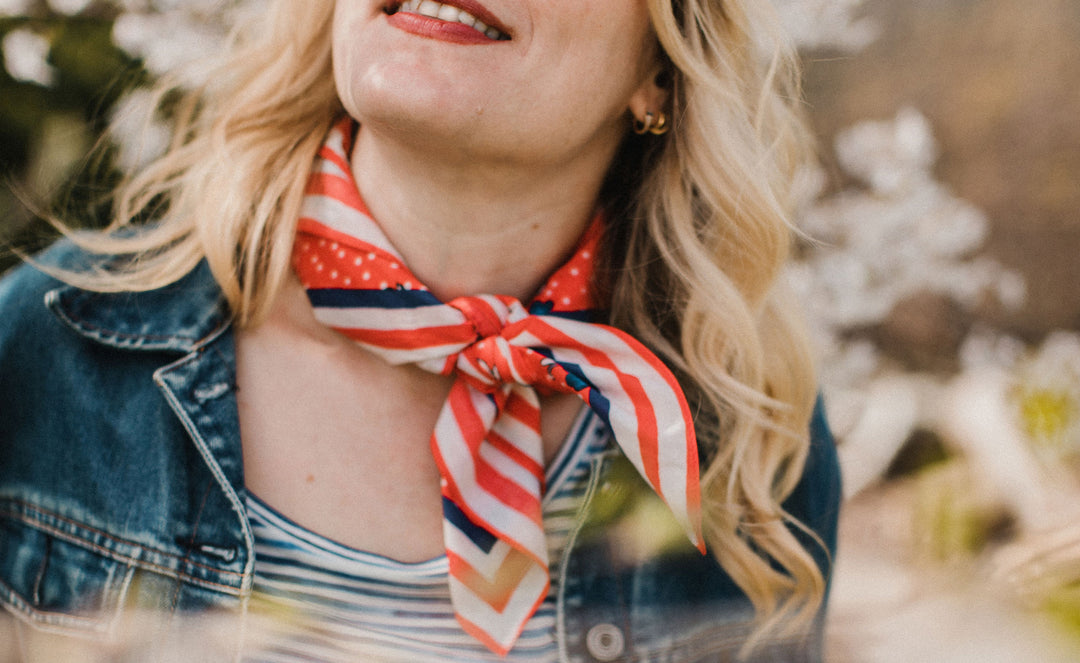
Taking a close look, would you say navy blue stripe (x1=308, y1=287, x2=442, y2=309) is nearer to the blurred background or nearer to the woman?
the woman

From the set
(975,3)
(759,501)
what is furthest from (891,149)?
(759,501)

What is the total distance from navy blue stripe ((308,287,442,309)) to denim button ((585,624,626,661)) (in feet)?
2.30

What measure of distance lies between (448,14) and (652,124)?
0.54 m

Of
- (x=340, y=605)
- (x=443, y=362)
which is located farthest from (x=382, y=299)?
(x=340, y=605)

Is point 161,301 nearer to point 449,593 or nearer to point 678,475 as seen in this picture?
point 449,593

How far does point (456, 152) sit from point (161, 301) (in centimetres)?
66

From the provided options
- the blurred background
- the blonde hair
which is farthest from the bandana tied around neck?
the blurred background

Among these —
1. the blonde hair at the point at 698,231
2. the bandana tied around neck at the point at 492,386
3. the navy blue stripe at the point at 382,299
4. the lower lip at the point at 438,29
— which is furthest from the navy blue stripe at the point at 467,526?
the lower lip at the point at 438,29

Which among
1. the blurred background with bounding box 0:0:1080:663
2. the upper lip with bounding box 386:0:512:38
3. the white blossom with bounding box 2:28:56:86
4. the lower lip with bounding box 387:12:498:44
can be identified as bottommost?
the blurred background with bounding box 0:0:1080:663

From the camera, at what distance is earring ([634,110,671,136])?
1643 mm

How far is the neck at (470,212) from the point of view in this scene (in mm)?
1450

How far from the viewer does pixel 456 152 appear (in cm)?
135

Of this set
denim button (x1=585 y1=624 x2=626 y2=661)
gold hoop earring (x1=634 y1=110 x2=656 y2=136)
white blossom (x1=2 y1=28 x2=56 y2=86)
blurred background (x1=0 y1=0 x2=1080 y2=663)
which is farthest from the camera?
blurred background (x1=0 y1=0 x2=1080 y2=663)

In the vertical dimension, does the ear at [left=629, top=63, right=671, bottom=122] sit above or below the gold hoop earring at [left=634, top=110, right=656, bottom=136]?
above
